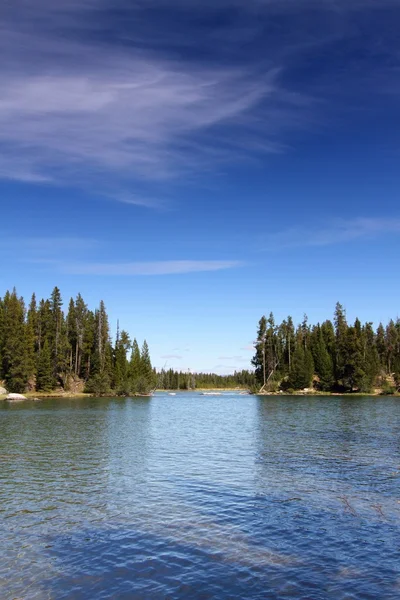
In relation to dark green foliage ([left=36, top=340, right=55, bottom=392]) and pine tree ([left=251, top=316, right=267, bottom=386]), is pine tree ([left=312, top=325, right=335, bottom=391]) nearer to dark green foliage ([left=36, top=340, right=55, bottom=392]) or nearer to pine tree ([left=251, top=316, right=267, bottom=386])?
pine tree ([left=251, top=316, right=267, bottom=386])

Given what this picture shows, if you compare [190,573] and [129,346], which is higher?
[129,346]

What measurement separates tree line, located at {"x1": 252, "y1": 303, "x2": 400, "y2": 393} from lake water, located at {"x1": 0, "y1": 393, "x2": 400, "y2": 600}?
119353 millimetres

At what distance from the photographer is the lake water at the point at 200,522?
13.7 meters

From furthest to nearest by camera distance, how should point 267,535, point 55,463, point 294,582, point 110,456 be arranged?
point 110,456
point 55,463
point 267,535
point 294,582

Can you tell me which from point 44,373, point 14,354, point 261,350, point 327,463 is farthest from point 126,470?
point 261,350

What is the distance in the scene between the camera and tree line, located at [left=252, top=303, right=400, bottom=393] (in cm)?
15388

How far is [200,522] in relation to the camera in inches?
763

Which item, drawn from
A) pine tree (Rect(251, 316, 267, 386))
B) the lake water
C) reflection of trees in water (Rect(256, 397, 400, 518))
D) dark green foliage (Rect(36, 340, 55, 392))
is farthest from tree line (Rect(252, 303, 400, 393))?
→ the lake water

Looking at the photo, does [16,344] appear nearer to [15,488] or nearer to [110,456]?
[110,456]

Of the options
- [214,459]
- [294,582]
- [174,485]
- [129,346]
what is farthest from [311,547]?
[129,346]

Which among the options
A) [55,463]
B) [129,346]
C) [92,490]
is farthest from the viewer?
[129,346]

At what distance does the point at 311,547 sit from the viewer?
1655 cm

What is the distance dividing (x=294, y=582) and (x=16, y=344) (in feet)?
424

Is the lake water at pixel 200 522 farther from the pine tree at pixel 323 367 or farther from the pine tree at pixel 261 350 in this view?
the pine tree at pixel 261 350
